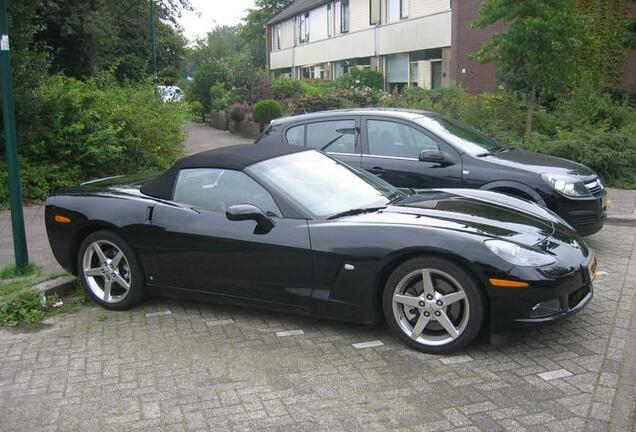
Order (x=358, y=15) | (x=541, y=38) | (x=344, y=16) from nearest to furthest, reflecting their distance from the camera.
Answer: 1. (x=541, y=38)
2. (x=358, y=15)
3. (x=344, y=16)

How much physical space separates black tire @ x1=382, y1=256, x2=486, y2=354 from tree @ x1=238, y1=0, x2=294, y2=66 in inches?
2702

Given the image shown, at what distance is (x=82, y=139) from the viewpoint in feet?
37.0

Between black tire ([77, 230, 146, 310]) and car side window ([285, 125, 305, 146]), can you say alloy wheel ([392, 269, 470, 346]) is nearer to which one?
black tire ([77, 230, 146, 310])

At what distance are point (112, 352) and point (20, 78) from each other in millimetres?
6768

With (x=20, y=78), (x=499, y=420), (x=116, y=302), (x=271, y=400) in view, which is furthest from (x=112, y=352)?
(x=20, y=78)

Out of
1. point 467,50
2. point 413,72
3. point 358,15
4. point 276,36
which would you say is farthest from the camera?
point 276,36

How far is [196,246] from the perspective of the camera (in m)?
5.11

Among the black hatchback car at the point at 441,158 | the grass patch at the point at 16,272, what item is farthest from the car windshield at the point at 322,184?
the grass patch at the point at 16,272

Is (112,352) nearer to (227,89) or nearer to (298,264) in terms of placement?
(298,264)

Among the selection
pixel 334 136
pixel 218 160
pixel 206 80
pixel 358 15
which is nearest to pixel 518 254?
pixel 218 160

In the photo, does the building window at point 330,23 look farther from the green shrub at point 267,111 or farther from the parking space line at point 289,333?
the parking space line at point 289,333

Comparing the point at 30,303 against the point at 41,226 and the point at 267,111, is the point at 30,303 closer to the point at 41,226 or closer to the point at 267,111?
the point at 41,226

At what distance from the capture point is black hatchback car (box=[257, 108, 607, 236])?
702cm

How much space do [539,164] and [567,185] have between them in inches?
19.8
